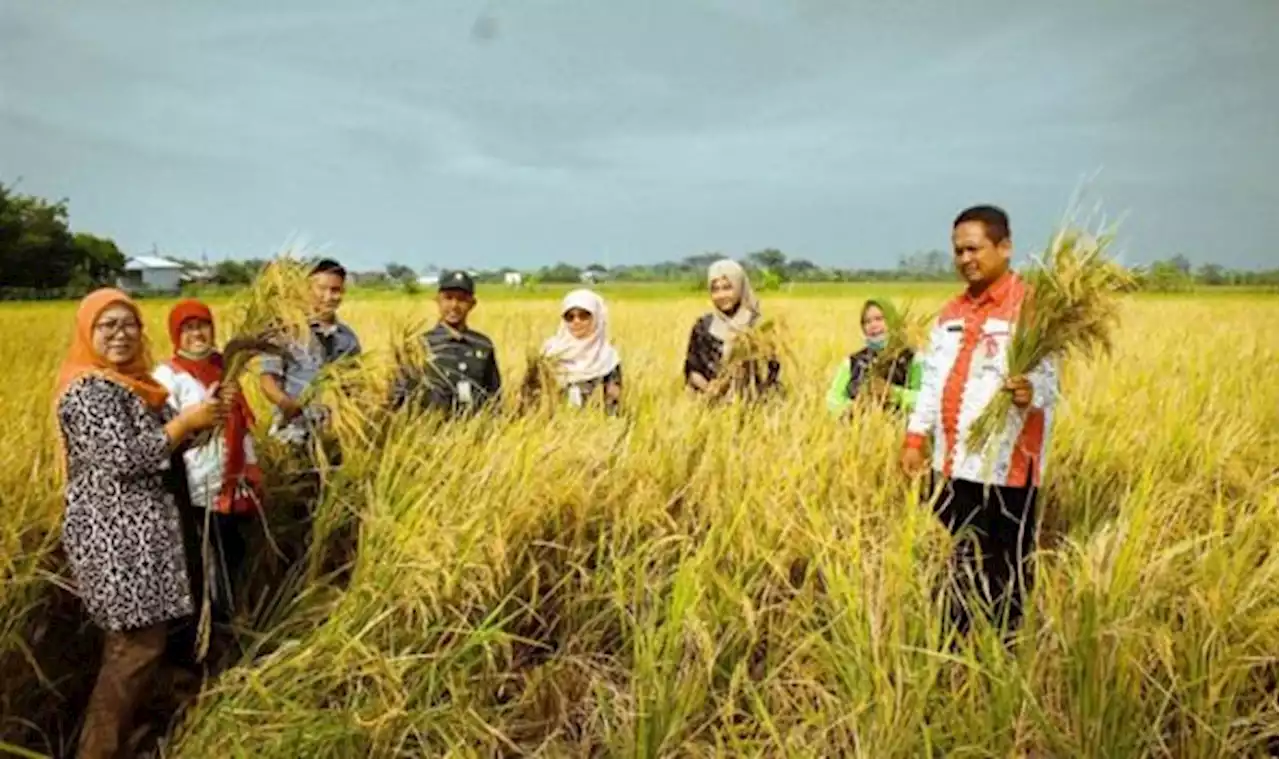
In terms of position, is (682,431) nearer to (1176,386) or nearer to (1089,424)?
(1089,424)

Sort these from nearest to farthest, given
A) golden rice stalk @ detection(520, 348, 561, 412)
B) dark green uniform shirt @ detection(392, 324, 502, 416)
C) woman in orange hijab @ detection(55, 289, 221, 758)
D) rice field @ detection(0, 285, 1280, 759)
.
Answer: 1. rice field @ detection(0, 285, 1280, 759)
2. woman in orange hijab @ detection(55, 289, 221, 758)
3. dark green uniform shirt @ detection(392, 324, 502, 416)
4. golden rice stalk @ detection(520, 348, 561, 412)

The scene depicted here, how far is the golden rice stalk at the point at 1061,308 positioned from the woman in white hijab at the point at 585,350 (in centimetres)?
211

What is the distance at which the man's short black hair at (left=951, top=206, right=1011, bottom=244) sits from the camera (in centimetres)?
268

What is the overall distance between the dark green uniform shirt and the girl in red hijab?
0.97 m

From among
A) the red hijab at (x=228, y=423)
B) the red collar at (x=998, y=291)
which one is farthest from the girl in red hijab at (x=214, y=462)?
the red collar at (x=998, y=291)

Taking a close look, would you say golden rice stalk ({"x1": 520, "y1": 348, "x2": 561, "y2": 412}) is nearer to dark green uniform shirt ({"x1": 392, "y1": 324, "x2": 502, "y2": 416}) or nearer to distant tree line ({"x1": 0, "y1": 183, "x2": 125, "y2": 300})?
dark green uniform shirt ({"x1": 392, "y1": 324, "x2": 502, "y2": 416})

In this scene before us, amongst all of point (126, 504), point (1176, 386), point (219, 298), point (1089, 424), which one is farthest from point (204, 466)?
point (1176, 386)

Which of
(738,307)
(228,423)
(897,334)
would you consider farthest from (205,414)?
(897,334)

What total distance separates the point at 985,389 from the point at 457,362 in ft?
7.85

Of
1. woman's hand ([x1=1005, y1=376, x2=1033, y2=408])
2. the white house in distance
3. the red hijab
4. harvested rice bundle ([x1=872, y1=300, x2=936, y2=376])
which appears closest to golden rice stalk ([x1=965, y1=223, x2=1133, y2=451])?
woman's hand ([x1=1005, y1=376, x2=1033, y2=408])

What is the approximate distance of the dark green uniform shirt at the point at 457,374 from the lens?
3.82 m

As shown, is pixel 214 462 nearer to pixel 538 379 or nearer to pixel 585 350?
pixel 538 379

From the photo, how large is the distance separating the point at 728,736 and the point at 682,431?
1.45 m

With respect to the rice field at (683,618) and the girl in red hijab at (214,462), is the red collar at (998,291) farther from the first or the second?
the girl in red hijab at (214,462)
